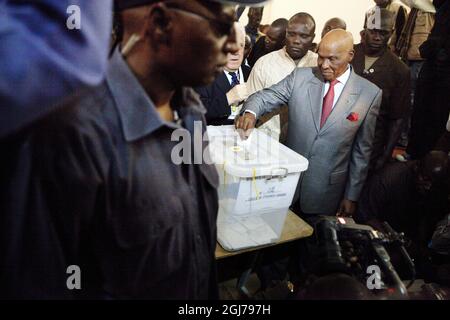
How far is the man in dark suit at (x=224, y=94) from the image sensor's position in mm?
2488

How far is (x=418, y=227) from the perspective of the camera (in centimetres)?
282

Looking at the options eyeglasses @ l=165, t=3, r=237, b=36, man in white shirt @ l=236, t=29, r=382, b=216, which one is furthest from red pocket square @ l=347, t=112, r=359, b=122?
eyeglasses @ l=165, t=3, r=237, b=36

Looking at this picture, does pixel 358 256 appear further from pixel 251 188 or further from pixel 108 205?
pixel 108 205

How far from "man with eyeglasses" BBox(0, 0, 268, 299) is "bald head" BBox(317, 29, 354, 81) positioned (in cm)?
158

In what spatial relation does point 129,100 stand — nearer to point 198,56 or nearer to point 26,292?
point 198,56

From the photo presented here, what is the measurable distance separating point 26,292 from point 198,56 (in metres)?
0.64

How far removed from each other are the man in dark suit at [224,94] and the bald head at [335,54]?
587mm

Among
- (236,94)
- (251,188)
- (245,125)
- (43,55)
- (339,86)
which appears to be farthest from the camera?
(236,94)

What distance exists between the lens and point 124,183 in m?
0.77

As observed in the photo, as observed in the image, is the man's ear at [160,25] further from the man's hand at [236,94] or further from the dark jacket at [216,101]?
the man's hand at [236,94]

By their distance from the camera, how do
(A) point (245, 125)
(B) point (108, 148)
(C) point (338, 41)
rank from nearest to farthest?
1. (B) point (108, 148)
2. (A) point (245, 125)
3. (C) point (338, 41)

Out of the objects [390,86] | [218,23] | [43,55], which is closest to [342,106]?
[390,86]

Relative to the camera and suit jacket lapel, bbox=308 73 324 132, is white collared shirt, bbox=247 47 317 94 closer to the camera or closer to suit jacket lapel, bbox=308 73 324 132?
suit jacket lapel, bbox=308 73 324 132

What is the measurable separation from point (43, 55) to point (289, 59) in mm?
2914
